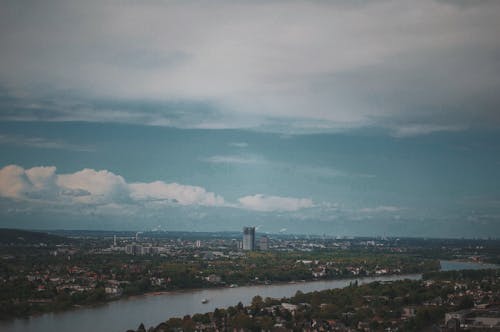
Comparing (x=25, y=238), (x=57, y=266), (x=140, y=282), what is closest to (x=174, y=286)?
(x=140, y=282)

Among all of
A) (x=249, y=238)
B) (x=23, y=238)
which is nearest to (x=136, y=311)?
(x=23, y=238)

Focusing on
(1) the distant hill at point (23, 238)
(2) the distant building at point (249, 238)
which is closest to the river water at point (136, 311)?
(1) the distant hill at point (23, 238)

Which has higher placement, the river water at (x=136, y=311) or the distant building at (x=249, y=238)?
the distant building at (x=249, y=238)

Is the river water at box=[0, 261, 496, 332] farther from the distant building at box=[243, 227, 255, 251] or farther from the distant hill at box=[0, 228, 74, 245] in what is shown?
the distant building at box=[243, 227, 255, 251]

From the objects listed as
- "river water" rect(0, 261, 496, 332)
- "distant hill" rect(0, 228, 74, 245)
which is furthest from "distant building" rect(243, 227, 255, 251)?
"river water" rect(0, 261, 496, 332)

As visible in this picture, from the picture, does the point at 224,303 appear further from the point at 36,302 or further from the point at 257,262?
the point at 257,262

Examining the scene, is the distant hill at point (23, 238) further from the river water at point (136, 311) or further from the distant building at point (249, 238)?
the river water at point (136, 311)
